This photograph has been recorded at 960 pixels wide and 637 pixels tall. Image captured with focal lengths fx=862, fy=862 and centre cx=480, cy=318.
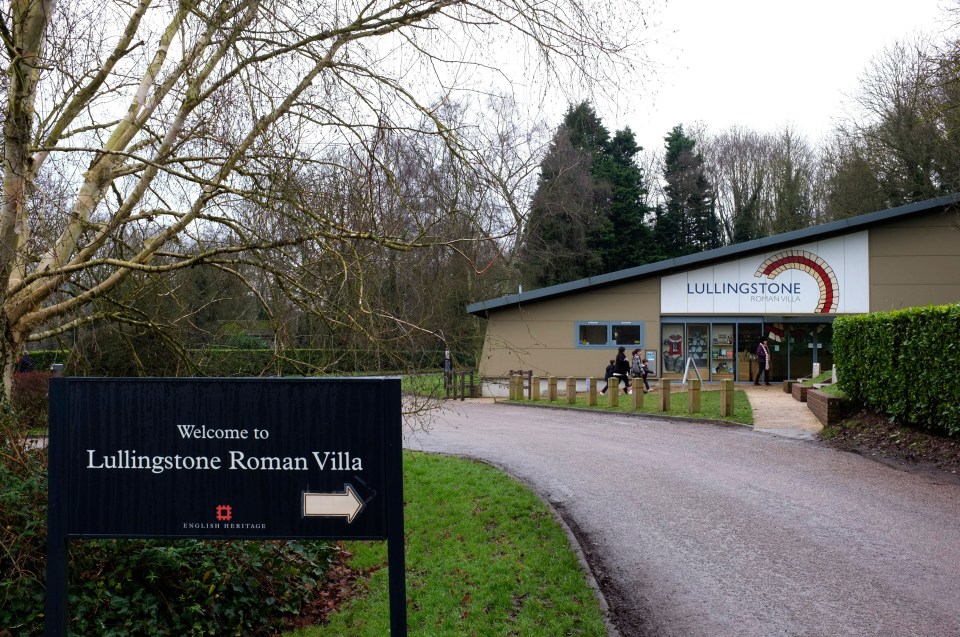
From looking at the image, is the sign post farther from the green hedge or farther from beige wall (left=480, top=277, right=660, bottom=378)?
beige wall (left=480, top=277, right=660, bottom=378)

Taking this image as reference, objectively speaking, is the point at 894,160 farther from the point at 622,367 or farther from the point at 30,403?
the point at 30,403

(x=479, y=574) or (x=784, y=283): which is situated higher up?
(x=784, y=283)

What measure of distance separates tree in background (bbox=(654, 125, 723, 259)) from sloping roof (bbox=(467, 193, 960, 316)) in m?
24.2

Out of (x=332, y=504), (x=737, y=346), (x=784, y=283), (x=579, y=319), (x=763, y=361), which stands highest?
(x=784, y=283)

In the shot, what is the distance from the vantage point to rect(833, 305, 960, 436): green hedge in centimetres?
1213

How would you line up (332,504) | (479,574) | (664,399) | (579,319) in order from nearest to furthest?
1. (332,504)
2. (479,574)
3. (664,399)
4. (579,319)

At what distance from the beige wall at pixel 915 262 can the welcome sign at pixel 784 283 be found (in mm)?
517

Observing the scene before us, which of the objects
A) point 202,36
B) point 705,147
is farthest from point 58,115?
point 705,147

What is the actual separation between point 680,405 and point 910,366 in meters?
8.91

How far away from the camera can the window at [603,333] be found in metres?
30.9

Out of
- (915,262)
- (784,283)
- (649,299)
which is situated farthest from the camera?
(649,299)

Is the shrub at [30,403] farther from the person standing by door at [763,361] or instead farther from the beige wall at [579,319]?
the person standing by door at [763,361]

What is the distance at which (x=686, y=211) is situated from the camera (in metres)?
55.8

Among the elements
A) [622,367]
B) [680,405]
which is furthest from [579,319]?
[680,405]
